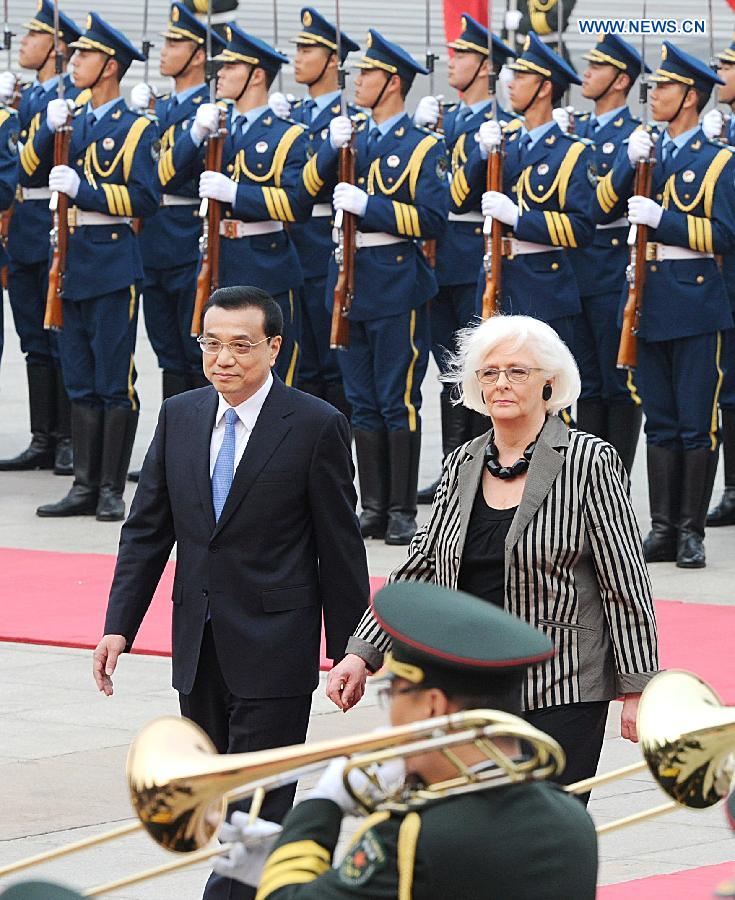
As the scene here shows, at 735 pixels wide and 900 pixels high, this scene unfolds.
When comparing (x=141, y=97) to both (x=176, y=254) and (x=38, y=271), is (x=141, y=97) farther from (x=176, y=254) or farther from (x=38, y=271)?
(x=176, y=254)

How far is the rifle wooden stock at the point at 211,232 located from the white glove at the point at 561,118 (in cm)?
154

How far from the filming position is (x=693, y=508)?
361 inches

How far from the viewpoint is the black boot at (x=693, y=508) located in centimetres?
916

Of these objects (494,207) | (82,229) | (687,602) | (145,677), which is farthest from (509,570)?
(82,229)

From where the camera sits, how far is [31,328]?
1148cm

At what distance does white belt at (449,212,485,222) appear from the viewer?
1069cm

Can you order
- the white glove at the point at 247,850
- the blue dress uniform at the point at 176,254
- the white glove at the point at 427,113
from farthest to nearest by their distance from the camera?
the blue dress uniform at the point at 176,254 → the white glove at the point at 427,113 → the white glove at the point at 247,850

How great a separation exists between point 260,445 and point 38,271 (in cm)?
685

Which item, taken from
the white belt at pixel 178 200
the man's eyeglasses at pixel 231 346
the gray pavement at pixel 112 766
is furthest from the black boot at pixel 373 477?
the man's eyeglasses at pixel 231 346

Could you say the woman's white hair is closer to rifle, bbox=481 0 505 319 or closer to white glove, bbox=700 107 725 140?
white glove, bbox=700 107 725 140

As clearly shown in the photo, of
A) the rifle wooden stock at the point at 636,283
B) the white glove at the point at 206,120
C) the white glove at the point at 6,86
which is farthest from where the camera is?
the white glove at the point at 6,86

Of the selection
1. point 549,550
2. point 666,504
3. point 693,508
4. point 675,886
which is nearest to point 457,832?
point 549,550

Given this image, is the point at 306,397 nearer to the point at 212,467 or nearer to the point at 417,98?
the point at 212,467

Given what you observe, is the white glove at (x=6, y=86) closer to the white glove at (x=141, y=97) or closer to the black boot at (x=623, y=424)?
the white glove at (x=141, y=97)
